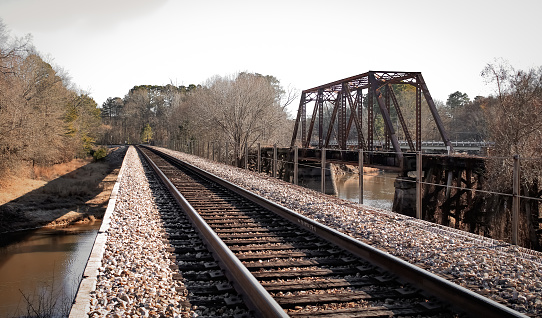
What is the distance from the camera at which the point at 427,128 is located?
6181cm

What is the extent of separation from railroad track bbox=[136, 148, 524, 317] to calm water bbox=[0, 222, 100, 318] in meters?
4.91

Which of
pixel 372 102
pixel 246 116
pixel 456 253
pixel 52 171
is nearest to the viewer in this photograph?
pixel 456 253

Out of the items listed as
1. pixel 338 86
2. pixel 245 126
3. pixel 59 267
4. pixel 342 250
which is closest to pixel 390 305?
pixel 342 250

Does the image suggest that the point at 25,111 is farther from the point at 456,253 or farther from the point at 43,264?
the point at 456,253

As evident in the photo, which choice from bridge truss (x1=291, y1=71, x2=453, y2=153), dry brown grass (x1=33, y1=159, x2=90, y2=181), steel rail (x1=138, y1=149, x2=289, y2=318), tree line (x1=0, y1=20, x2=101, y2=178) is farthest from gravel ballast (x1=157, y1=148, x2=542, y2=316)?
dry brown grass (x1=33, y1=159, x2=90, y2=181)

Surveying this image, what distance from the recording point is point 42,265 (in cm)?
1533

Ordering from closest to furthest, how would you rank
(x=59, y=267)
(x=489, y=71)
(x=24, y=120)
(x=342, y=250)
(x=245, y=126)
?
(x=342, y=250) < (x=59, y=267) < (x=489, y=71) < (x=24, y=120) < (x=245, y=126)

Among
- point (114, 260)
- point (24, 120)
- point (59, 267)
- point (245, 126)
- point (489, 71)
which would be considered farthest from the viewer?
point (245, 126)

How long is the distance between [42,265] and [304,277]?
1400cm

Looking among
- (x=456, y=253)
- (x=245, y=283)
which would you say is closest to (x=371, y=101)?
(x=456, y=253)

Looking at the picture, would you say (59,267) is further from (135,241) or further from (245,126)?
(245,126)

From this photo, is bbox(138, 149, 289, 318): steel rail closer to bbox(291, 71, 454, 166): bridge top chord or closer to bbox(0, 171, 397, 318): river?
bbox(0, 171, 397, 318): river

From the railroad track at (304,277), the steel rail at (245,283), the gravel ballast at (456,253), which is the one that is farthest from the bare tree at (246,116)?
the steel rail at (245,283)

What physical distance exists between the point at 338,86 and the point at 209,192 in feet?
45.9
